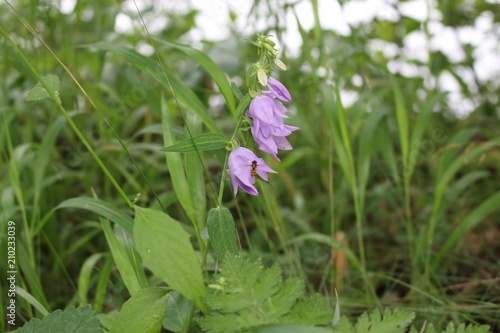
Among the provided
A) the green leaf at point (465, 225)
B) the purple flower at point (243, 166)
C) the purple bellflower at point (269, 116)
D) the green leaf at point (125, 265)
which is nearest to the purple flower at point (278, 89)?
the purple bellflower at point (269, 116)

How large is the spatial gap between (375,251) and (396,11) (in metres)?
1.07

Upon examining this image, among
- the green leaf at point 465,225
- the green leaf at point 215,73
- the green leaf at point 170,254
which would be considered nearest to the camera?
the green leaf at point 170,254

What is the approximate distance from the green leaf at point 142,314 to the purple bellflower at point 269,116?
0.32 meters

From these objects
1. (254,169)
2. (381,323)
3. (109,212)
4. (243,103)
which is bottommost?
(381,323)

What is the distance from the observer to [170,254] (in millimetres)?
774

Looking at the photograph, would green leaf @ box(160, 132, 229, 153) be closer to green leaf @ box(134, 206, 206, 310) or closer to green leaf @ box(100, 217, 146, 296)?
green leaf @ box(134, 206, 206, 310)

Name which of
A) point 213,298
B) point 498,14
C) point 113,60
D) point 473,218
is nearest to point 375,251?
point 473,218

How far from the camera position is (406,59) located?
2.46m

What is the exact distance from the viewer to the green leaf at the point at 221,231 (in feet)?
2.70

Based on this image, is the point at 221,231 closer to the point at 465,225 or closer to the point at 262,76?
the point at 262,76

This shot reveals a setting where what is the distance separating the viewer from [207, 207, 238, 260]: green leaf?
0.82 meters

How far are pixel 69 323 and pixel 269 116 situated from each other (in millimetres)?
491

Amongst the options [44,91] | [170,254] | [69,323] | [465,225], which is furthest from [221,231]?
[465,225]

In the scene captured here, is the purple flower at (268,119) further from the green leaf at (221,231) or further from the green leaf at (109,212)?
the green leaf at (109,212)
